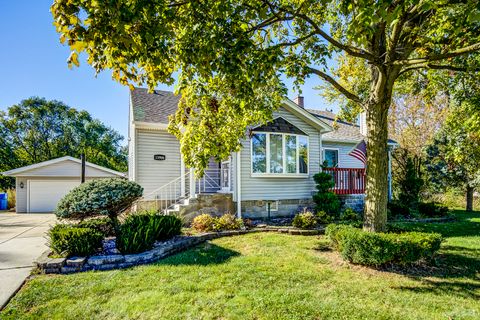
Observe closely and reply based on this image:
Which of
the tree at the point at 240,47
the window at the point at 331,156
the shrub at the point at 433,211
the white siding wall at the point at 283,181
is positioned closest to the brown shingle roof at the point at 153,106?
the tree at the point at 240,47

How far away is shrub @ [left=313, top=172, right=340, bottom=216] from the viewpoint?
434 inches

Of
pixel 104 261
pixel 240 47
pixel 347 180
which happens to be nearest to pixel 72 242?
pixel 104 261

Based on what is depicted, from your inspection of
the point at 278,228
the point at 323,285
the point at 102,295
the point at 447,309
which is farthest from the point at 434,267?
the point at 102,295

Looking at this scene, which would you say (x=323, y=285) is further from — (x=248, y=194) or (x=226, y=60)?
(x=248, y=194)

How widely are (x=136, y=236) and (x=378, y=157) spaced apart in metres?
5.83

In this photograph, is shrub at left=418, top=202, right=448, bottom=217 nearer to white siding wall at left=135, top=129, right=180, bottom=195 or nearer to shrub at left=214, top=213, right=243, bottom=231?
shrub at left=214, top=213, right=243, bottom=231

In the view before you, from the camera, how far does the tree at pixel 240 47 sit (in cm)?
352

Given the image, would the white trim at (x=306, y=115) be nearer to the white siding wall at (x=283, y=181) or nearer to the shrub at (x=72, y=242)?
the white siding wall at (x=283, y=181)

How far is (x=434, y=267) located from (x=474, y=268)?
2.70 ft

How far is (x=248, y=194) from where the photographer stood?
1082 cm

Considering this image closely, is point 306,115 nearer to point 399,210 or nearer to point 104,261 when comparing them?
point 399,210

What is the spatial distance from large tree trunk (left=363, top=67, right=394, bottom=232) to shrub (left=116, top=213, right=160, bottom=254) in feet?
16.7

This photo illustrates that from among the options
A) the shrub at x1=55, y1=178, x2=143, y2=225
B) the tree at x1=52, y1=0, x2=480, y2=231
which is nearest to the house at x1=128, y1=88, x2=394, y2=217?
the tree at x1=52, y1=0, x2=480, y2=231

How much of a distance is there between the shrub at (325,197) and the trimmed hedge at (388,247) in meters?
5.26
